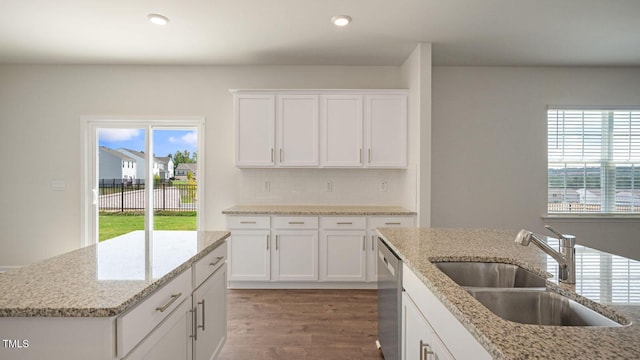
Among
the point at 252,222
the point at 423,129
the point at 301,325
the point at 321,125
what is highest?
the point at 321,125

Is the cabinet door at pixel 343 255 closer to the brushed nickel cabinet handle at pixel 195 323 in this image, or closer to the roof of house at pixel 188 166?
the roof of house at pixel 188 166

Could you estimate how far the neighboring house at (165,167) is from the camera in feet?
14.7

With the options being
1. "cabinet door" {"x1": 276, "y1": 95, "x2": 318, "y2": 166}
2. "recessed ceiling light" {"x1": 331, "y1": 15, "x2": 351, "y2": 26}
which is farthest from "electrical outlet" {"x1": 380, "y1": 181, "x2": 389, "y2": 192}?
"recessed ceiling light" {"x1": 331, "y1": 15, "x2": 351, "y2": 26}

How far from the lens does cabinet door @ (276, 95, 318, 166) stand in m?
4.01

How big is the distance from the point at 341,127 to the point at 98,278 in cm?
311

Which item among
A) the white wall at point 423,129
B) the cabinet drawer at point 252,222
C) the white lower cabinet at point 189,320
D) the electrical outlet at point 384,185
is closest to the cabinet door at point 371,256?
the white wall at point 423,129

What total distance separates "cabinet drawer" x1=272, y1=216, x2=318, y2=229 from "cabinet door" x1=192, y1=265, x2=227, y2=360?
150cm

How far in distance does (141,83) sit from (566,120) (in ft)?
18.8

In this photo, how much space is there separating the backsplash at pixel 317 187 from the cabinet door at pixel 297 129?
1.21ft

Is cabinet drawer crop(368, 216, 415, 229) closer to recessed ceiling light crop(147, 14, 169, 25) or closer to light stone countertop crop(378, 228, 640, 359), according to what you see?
light stone countertop crop(378, 228, 640, 359)

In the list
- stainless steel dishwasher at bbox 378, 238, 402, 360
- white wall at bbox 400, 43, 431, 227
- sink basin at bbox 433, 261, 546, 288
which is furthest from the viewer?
white wall at bbox 400, 43, 431, 227

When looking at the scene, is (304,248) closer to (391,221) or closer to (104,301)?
(391,221)

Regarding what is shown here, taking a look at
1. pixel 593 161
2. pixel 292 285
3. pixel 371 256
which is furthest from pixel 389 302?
pixel 593 161

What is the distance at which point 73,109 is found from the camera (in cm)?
437
